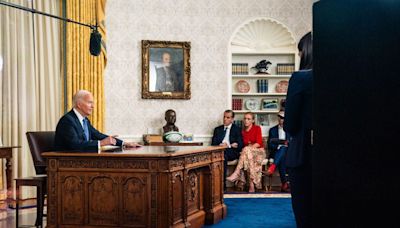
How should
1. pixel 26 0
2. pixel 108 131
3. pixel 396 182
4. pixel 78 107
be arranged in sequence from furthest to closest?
pixel 108 131 < pixel 26 0 < pixel 78 107 < pixel 396 182

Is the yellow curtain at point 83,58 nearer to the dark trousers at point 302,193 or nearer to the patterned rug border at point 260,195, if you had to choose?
the patterned rug border at point 260,195

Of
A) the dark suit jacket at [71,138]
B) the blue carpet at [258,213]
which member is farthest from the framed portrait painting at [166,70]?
the dark suit jacket at [71,138]

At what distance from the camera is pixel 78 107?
5238 mm

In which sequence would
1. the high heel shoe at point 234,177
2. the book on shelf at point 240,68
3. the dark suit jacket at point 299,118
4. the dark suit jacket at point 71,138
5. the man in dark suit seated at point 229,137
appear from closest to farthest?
the dark suit jacket at point 299,118, the dark suit jacket at point 71,138, the high heel shoe at point 234,177, the man in dark suit seated at point 229,137, the book on shelf at point 240,68

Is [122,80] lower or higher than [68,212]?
higher

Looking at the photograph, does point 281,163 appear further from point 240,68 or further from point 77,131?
point 77,131

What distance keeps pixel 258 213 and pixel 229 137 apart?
2.90 meters

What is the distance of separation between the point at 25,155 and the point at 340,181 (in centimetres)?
676

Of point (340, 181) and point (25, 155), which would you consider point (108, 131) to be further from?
point (340, 181)

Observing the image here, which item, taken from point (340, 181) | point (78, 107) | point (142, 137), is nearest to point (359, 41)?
point (340, 181)

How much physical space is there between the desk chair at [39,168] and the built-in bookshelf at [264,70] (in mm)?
4693

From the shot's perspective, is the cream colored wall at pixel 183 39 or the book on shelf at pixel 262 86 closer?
the cream colored wall at pixel 183 39

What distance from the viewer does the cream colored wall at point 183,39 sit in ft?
30.8

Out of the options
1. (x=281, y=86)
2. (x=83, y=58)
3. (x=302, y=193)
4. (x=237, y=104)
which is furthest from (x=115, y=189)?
(x=281, y=86)
